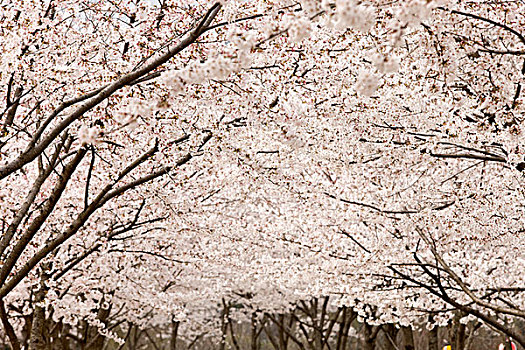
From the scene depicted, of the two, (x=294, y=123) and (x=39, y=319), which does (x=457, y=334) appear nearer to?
(x=294, y=123)

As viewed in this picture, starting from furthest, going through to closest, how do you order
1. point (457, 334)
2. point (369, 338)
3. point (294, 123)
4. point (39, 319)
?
1. point (369, 338)
2. point (457, 334)
3. point (39, 319)
4. point (294, 123)

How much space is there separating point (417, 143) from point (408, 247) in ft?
6.35

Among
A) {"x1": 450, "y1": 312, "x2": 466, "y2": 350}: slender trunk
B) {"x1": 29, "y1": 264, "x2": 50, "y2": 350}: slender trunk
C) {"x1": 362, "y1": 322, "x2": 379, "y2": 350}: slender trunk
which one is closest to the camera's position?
{"x1": 29, "y1": 264, "x2": 50, "y2": 350}: slender trunk

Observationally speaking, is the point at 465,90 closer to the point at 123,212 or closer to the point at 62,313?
the point at 123,212

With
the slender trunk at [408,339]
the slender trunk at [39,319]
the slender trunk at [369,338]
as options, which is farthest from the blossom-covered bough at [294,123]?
the slender trunk at [369,338]

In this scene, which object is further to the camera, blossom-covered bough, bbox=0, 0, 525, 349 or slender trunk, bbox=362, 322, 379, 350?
slender trunk, bbox=362, 322, 379, 350

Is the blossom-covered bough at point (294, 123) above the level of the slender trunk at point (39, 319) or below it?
above

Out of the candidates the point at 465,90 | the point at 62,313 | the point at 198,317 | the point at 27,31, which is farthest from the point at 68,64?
the point at 198,317

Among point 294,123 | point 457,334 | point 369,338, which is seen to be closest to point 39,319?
point 294,123

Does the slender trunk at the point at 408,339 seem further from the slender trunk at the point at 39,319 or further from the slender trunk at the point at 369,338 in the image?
the slender trunk at the point at 39,319

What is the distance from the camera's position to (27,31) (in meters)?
6.70

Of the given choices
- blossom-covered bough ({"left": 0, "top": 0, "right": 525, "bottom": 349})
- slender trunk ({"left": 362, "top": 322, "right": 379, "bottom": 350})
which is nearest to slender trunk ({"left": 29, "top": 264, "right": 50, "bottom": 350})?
blossom-covered bough ({"left": 0, "top": 0, "right": 525, "bottom": 349})

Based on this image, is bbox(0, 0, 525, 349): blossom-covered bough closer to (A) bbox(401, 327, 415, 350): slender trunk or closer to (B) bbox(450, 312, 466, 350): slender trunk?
(B) bbox(450, 312, 466, 350): slender trunk

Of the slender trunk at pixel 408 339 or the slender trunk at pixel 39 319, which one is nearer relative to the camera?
the slender trunk at pixel 39 319
